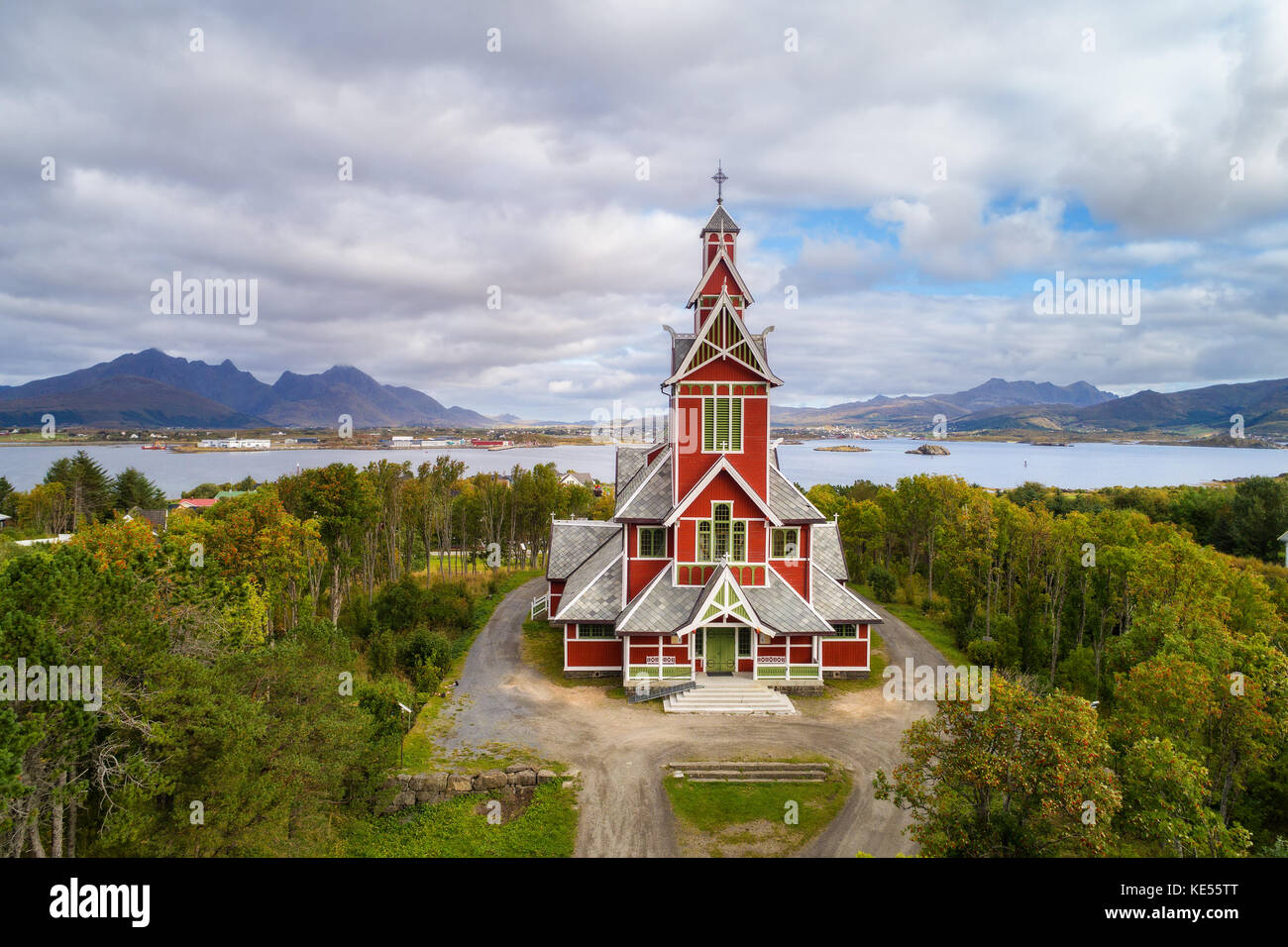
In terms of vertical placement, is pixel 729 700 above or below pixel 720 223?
below

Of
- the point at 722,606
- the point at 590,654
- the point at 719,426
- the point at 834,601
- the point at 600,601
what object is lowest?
the point at 590,654

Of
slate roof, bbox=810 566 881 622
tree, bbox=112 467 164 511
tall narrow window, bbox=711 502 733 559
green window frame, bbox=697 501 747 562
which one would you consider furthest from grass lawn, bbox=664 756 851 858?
tree, bbox=112 467 164 511

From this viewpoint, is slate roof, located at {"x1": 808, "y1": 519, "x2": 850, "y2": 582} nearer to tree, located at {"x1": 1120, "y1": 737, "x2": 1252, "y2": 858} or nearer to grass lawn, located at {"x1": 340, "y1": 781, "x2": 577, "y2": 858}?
tree, located at {"x1": 1120, "y1": 737, "x2": 1252, "y2": 858}

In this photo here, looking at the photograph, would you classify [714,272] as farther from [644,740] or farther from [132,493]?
[132,493]

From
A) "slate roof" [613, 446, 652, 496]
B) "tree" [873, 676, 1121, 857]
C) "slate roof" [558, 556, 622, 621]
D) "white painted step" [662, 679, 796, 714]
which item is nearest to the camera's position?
"tree" [873, 676, 1121, 857]

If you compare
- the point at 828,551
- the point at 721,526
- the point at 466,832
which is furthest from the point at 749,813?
the point at 828,551
